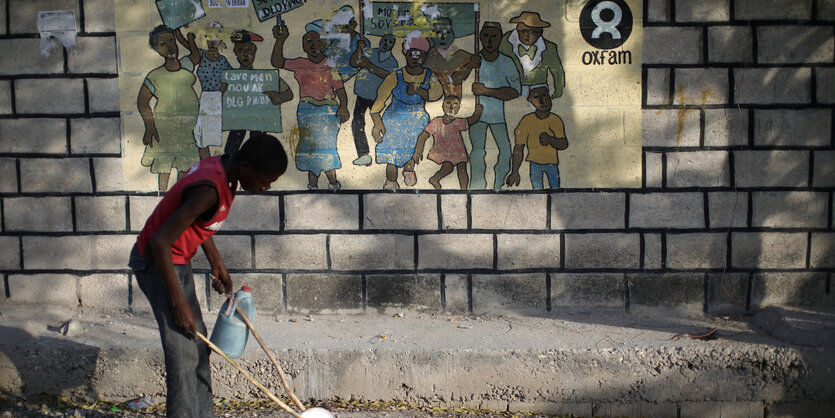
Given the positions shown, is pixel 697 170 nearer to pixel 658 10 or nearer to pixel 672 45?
pixel 672 45

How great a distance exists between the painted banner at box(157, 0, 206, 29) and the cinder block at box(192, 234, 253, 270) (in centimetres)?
141

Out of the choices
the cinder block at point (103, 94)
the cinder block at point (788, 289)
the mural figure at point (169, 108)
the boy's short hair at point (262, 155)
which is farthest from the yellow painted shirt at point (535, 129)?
the cinder block at point (103, 94)

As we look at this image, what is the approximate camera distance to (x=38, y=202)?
13.4 feet

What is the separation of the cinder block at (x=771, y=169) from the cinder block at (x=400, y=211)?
2011 mm

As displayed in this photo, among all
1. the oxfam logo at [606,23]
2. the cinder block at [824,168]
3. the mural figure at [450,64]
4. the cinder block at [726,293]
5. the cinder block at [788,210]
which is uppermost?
the oxfam logo at [606,23]

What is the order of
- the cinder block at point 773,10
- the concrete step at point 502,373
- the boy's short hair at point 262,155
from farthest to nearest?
the cinder block at point 773,10, the concrete step at point 502,373, the boy's short hair at point 262,155

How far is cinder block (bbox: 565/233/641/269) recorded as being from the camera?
409 cm

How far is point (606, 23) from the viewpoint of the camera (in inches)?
157

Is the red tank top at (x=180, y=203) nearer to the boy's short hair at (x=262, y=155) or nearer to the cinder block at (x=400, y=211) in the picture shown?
the boy's short hair at (x=262, y=155)

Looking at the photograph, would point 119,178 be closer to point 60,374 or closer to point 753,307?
point 60,374

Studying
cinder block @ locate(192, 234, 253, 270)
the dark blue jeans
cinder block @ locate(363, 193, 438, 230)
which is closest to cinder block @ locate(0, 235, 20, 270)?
cinder block @ locate(192, 234, 253, 270)

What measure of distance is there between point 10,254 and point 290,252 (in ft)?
6.11

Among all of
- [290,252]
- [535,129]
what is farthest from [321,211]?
[535,129]

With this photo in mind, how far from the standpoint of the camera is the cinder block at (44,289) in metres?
4.12
